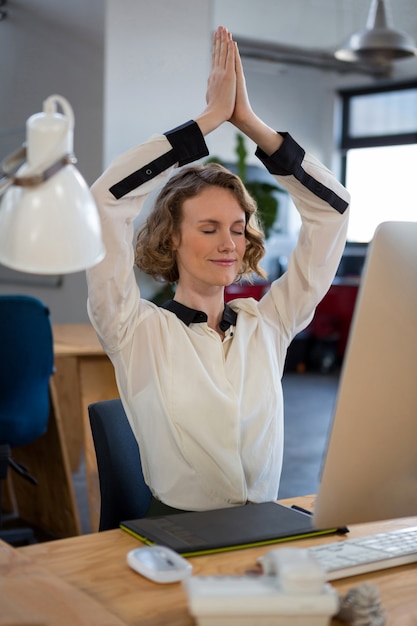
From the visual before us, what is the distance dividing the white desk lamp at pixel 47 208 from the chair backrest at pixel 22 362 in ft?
7.31

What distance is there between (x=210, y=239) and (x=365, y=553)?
2.58 ft

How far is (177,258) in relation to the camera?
6.47ft

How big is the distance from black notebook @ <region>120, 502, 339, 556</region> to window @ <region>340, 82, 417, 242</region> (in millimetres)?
8447

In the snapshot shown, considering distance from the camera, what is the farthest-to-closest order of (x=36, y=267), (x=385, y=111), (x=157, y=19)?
(x=385, y=111)
(x=157, y=19)
(x=36, y=267)

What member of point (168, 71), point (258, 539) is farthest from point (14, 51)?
point (258, 539)

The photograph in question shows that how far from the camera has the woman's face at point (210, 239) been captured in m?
1.83

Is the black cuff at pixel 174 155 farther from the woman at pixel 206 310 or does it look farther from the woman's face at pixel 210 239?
the woman's face at pixel 210 239

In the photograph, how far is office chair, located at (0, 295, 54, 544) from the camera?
3.17 meters

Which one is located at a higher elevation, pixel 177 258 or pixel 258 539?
pixel 177 258

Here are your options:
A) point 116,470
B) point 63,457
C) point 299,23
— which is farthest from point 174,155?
point 299,23

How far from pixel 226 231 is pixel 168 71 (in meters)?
3.70

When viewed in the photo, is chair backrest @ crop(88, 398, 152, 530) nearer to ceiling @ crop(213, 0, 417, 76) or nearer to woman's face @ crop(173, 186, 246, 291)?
woman's face @ crop(173, 186, 246, 291)

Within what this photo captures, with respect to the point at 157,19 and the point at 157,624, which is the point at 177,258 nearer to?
the point at 157,624

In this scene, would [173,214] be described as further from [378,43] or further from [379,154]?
[379,154]
